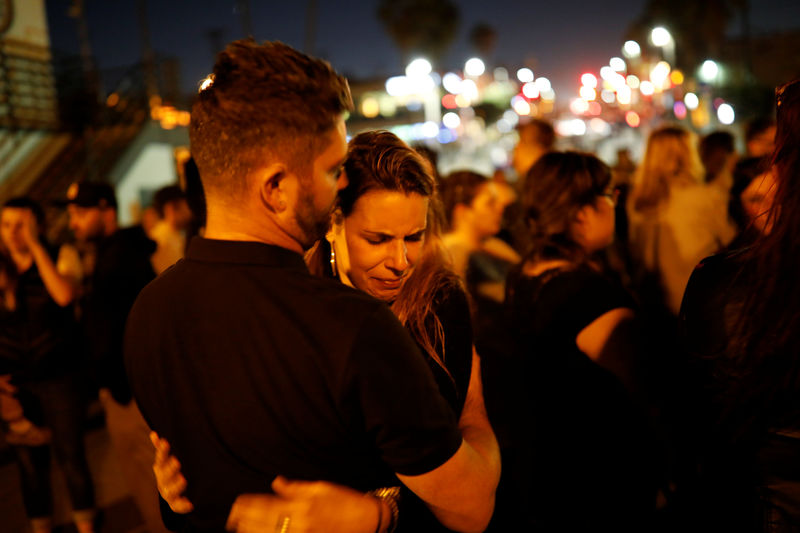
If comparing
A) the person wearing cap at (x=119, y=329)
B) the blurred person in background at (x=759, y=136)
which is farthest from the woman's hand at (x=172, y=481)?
the blurred person in background at (x=759, y=136)

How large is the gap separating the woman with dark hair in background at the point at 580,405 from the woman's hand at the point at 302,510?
140 cm

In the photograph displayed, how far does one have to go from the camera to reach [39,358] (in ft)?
12.6

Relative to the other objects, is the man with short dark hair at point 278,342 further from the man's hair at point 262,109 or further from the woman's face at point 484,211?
the woman's face at point 484,211

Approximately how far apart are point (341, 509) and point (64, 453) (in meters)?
3.42

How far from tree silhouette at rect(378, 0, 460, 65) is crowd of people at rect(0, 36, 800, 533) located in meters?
44.4

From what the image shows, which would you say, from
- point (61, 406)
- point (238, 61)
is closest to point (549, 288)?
point (238, 61)

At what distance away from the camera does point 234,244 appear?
4.47 feet

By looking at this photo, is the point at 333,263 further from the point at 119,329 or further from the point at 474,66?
the point at 474,66

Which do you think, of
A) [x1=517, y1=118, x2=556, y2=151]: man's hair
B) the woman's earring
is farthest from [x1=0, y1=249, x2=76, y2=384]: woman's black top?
[x1=517, y1=118, x2=556, y2=151]: man's hair

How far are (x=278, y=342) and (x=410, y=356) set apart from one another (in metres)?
0.27

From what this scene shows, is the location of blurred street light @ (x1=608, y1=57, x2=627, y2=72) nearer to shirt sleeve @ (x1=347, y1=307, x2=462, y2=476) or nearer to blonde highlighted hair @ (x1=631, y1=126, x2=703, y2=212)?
blonde highlighted hair @ (x1=631, y1=126, x2=703, y2=212)

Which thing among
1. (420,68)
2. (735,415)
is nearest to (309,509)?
(735,415)

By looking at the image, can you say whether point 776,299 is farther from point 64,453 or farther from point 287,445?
point 64,453

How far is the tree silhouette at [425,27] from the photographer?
44.8 m
